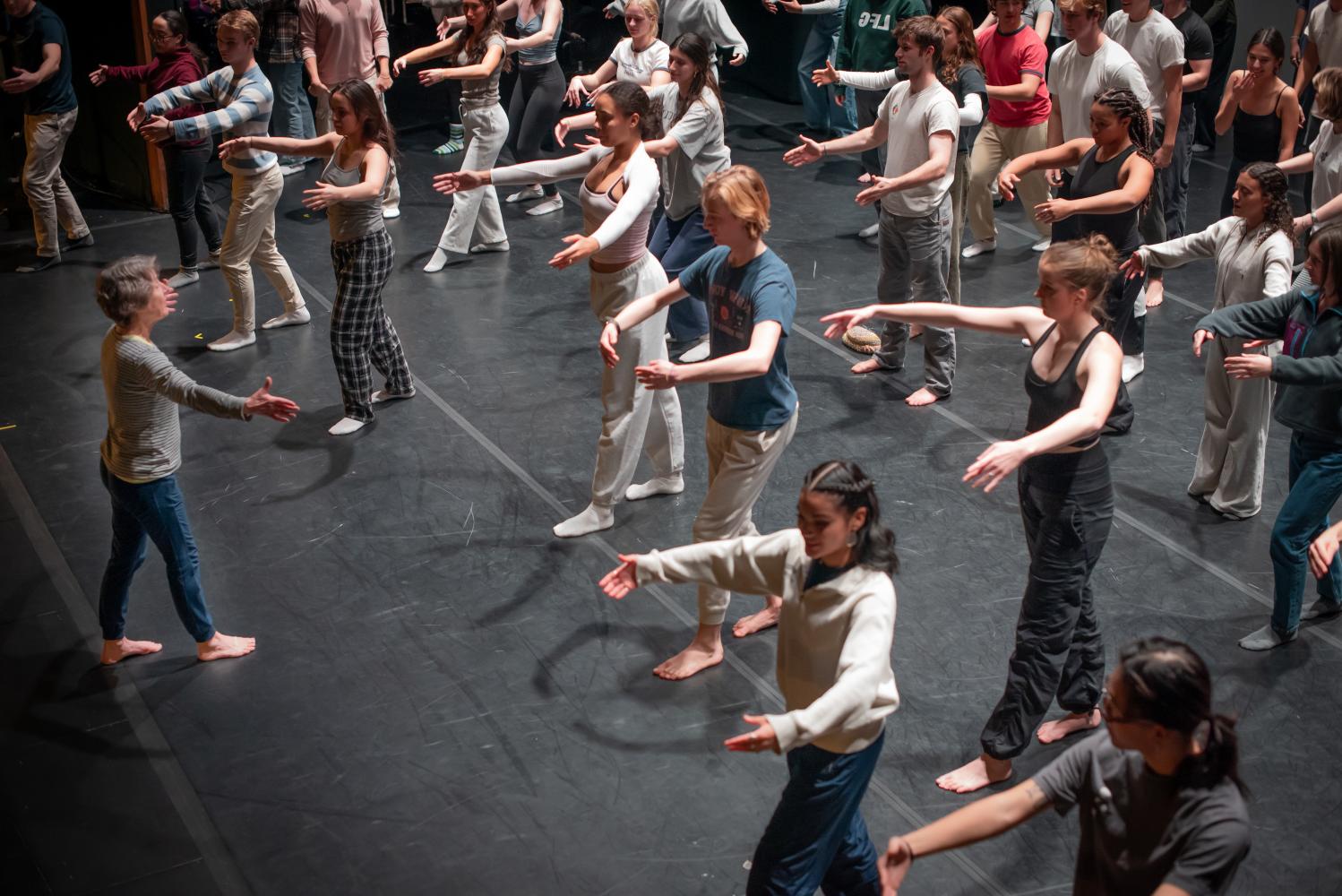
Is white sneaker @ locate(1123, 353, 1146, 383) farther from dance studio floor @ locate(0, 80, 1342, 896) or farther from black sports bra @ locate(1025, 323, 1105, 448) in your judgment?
black sports bra @ locate(1025, 323, 1105, 448)

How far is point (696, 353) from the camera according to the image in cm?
680

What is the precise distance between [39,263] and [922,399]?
5.20m

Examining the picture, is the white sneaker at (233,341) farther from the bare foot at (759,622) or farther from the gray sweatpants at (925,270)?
the bare foot at (759,622)

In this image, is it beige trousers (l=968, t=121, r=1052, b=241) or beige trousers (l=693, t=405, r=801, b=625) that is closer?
beige trousers (l=693, t=405, r=801, b=625)

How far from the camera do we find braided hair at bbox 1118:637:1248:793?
2.37 metres

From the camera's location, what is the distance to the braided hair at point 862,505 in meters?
3.02

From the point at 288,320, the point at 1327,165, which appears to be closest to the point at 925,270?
the point at 1327,165

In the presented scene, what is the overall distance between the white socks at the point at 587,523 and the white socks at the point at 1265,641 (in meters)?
2.34

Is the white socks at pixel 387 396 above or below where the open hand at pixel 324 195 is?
below

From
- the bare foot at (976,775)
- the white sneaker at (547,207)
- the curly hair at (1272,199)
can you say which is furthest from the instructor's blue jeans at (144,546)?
the white sneaker at (547,207)

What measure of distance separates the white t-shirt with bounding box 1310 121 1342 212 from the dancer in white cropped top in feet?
9.88

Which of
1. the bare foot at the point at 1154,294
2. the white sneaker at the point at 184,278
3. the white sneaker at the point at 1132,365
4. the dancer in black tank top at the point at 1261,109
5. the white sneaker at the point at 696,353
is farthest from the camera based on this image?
the white sneaker at the point at 184,278

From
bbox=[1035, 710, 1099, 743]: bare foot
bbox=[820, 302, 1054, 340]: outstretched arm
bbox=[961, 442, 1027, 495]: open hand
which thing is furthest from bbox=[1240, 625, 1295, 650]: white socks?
bbox=[961, 442, 1027, 495]: open hand

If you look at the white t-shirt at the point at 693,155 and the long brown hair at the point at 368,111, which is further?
the white t-shirt at the point at 693,155
